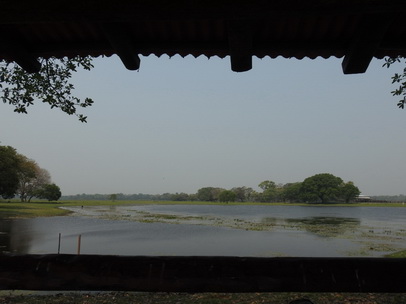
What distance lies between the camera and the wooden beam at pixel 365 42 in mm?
2486

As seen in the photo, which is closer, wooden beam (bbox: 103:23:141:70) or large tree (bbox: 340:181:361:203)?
wooden beam (bbox: 103:23:141:70)

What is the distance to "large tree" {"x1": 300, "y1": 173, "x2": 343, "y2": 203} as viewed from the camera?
172 meters

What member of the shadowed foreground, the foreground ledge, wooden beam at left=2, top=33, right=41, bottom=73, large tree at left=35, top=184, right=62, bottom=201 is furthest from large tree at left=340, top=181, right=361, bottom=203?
wooden beam at left=2, top=33, right=41, bottom=73

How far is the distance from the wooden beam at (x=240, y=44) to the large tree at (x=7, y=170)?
71167 mm

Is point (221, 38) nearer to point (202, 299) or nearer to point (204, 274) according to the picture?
point (204, 274)

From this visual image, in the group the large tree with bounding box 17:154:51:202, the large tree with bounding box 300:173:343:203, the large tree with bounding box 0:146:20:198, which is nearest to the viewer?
the large tree with bounding box 0:146:20:198

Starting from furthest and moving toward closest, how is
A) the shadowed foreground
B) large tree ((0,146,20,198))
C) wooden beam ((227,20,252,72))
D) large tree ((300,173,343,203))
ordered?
1. large tree ((300,173,343,203))
2. large tree ((0,146,20,198))
3. the shadowed foreground
4. wooden beam ((227,20,252,72))

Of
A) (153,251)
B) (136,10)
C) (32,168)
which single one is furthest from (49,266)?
(32,168)

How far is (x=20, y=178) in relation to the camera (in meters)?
90.2

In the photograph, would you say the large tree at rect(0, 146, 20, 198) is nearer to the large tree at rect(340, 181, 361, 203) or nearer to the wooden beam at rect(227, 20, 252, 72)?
the wooden beam at rect(227, 20, 252, 72)

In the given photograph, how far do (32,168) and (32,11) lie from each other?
4027 inches

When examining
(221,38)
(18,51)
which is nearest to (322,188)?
(221,38)

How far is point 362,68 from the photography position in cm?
310

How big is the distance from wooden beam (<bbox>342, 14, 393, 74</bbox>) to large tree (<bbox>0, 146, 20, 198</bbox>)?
2832 inches
